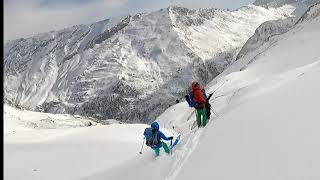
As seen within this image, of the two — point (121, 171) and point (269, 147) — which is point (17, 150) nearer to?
point (121, 171)

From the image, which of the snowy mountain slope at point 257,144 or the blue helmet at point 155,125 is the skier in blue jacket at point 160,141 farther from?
the snowy mountain slope at point 257,144

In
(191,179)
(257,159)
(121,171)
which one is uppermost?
(257,159)

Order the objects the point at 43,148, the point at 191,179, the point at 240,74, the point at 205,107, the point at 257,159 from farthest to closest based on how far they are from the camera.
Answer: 1. the point at 240,74
2. the point at 43,148
3. the point at 205,107
4. the point at 191,179
5. the point at 257,159

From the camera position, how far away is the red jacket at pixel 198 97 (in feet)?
68.7

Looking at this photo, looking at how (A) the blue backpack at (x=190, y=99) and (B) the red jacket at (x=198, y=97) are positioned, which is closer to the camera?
(B) the red jacket at (x=198, y=97)

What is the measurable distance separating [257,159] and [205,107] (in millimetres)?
7644

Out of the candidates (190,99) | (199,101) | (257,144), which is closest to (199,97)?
(199,101)

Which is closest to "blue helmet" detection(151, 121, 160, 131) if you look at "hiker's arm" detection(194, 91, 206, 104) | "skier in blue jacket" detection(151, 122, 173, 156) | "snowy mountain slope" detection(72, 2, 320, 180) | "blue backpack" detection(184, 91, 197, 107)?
"skier in blue jacket" detection(151, 122, 173, 156)

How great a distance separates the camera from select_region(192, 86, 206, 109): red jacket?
20942 mm

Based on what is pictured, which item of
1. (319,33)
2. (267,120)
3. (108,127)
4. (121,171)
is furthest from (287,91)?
(319,33)

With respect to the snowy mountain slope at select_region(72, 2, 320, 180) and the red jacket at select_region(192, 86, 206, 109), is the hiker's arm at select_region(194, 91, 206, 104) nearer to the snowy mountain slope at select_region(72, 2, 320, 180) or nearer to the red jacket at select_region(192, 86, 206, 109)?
the red jacket at select_region(192, 86, 206, 109)

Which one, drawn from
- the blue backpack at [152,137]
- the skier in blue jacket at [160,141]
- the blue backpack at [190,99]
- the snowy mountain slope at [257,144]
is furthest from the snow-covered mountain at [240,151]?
the blue backpack at [190,99]

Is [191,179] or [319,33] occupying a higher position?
[191,179]

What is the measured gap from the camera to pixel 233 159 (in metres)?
15.1
